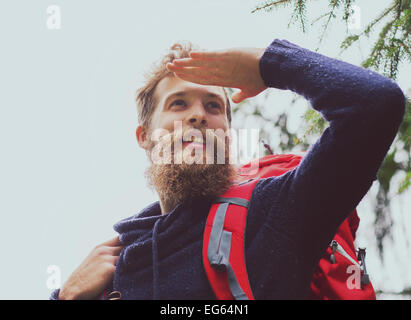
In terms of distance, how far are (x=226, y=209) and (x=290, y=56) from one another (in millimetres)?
752

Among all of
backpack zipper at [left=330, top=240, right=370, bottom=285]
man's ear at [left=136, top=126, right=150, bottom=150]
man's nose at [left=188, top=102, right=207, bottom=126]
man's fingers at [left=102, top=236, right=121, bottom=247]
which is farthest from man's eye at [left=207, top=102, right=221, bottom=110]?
backpack zipper at [left=330, top=240, right=370, bottom=285]

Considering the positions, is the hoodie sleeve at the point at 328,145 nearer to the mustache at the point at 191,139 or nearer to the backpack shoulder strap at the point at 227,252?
the backpack shoulder strap at the point at 227,252

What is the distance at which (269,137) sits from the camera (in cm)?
407

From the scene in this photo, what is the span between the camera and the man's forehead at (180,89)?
2348mm

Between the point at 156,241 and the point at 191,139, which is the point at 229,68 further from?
the point at 156,241

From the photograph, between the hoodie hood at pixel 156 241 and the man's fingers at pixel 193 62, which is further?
the hoodie hood at pixel 156 241

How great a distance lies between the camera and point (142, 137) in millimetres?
2783

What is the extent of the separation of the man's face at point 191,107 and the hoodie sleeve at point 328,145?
25.6 inches

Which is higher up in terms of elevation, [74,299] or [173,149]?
[173,149]

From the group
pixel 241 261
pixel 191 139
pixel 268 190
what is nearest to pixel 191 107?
pixel 191 139

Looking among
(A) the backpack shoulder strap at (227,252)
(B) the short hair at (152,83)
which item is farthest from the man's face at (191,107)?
(A) the backpack shoulder strap at (227,252)

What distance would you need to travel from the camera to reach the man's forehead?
7.70 feet
